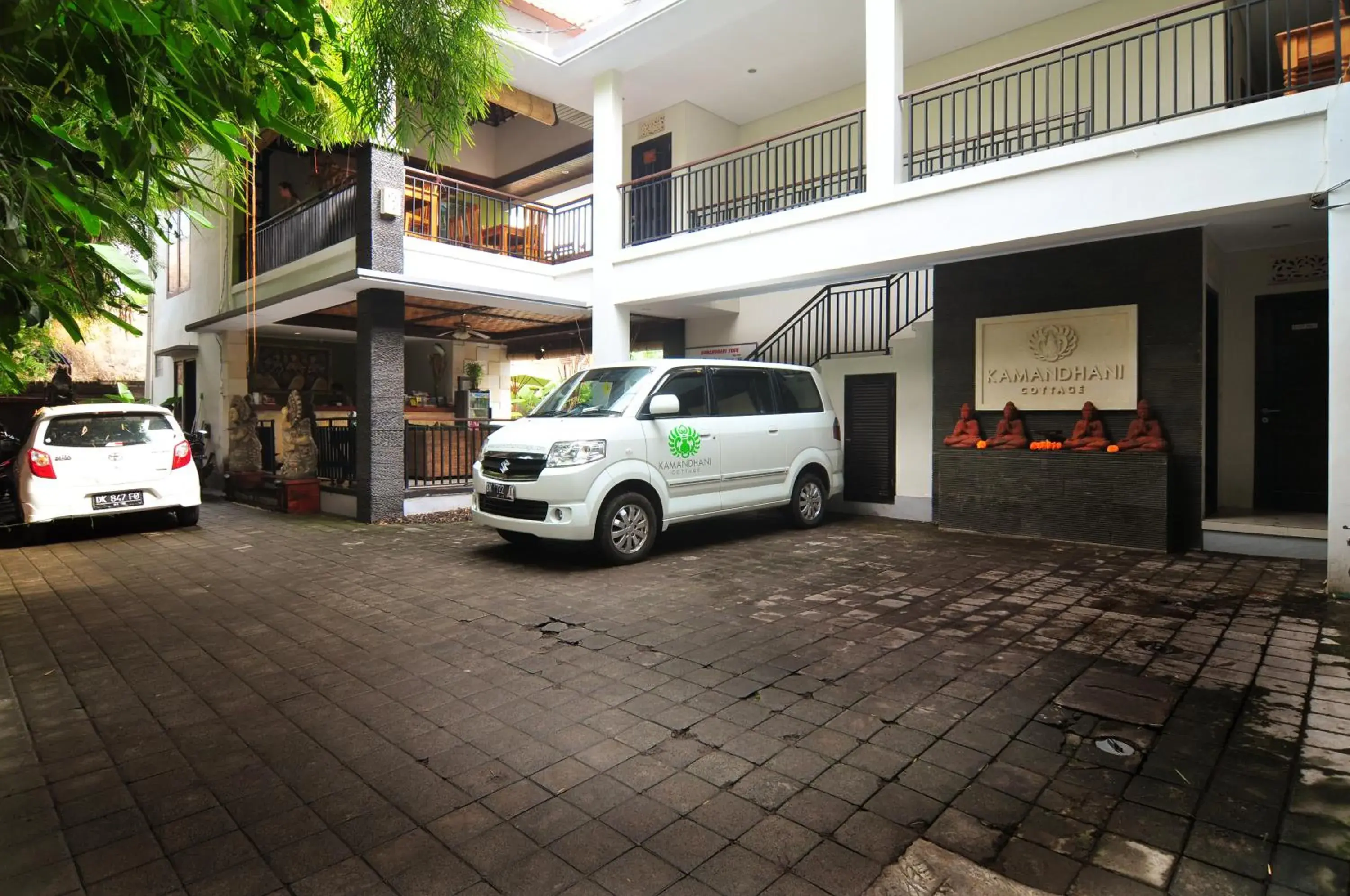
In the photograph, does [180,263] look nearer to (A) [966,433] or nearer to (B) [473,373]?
(B) [473,373]

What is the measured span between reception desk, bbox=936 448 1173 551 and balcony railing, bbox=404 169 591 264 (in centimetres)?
727

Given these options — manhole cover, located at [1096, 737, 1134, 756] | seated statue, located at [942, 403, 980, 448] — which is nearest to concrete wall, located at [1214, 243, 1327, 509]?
seated statue, located at [942, 403, 980, 448]

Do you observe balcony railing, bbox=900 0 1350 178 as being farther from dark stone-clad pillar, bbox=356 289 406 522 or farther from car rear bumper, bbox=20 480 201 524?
car rear bumper, bbox=20 480 201 524

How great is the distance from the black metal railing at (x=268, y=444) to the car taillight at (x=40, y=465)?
491cm

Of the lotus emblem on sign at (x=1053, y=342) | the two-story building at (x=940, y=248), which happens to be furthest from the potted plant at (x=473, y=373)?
the lotus emblem on sign at (x=1053, y=342)

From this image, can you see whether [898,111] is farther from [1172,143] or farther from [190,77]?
[190,77]

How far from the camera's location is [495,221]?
13148 mm

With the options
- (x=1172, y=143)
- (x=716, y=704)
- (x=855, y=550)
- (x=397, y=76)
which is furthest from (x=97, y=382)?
(x=1172, y=143)

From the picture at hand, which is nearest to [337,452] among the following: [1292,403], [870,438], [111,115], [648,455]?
[648,455]

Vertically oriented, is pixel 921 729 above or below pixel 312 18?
below

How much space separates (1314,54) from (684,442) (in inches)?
279

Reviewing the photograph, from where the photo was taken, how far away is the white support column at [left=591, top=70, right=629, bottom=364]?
434 inches

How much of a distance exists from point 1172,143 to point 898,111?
9.39 ft

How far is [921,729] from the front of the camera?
3215 mm
